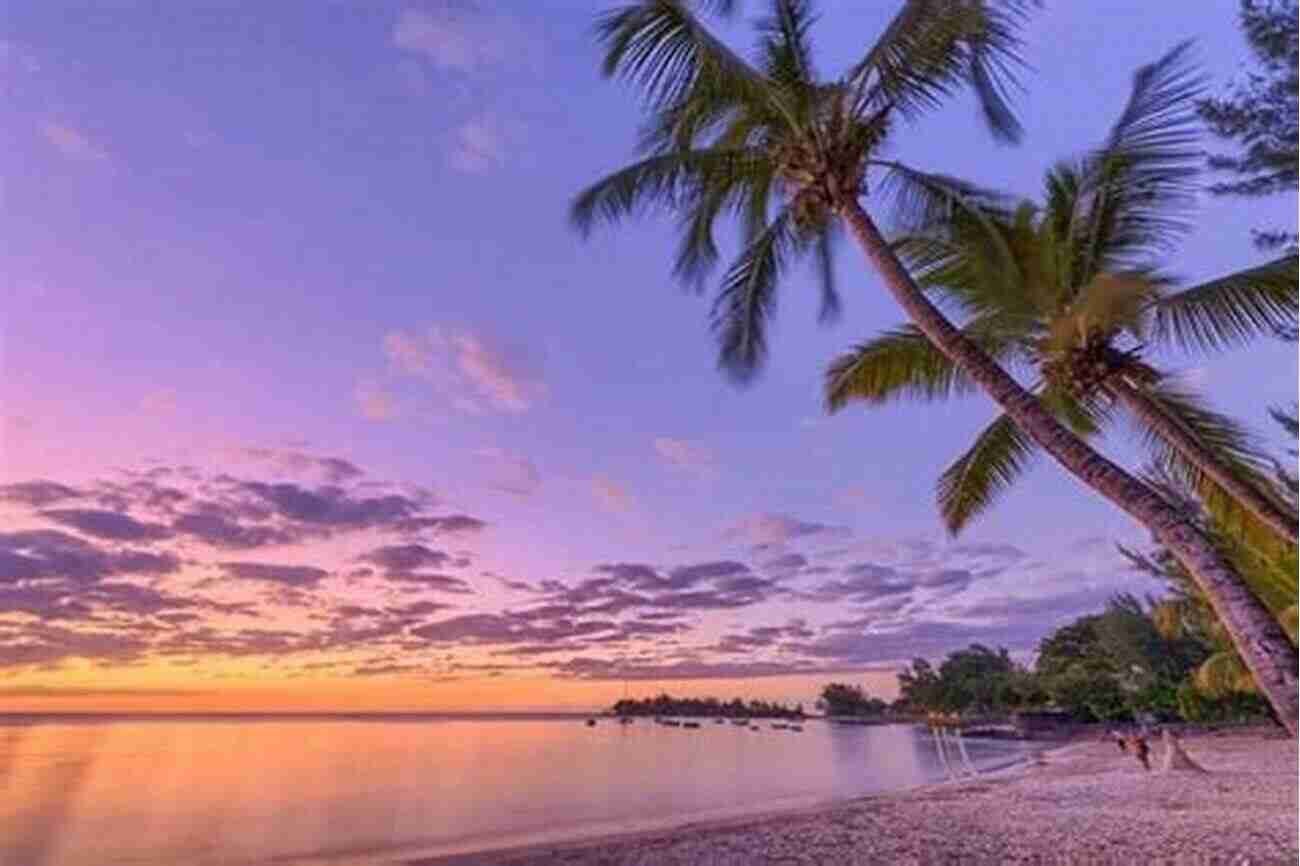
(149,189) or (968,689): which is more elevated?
(968,689)

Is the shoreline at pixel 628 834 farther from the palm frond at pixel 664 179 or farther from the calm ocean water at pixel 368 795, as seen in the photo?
the palm frond at pixel 664 179

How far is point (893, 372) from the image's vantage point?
9.55 meters

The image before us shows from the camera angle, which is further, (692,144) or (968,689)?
(968,689)

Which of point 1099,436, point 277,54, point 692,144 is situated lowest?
point 1099,436

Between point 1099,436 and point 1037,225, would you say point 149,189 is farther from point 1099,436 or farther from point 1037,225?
point 1099,436

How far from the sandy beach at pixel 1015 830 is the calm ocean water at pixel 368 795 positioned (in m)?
2.67

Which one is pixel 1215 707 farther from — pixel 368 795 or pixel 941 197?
pixel 941 197

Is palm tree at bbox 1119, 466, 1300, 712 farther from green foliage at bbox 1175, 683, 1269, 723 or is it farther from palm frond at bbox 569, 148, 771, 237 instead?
green foliage at bbox 1175, 683, 1269, 723

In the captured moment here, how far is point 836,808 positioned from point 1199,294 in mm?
16195

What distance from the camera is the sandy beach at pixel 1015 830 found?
1216 cm

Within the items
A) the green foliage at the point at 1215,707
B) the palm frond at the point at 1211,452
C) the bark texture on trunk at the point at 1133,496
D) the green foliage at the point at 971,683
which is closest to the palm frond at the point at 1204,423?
the palm frond at the point at 1211,452

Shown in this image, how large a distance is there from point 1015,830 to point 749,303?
9.58 m

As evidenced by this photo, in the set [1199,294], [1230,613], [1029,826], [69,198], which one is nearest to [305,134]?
[69,198]

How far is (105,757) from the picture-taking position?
43.8m
